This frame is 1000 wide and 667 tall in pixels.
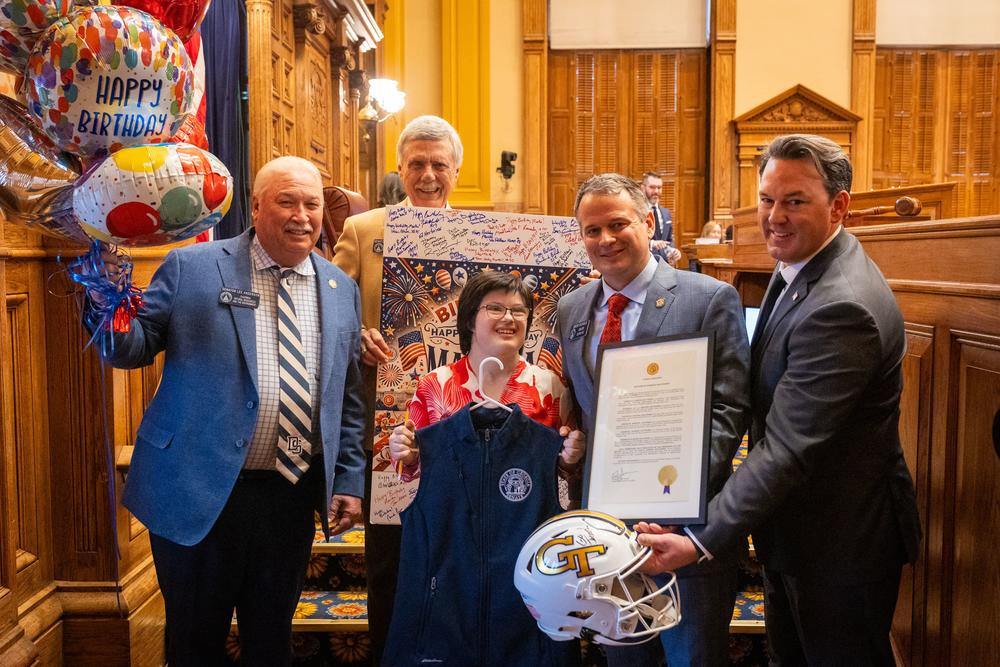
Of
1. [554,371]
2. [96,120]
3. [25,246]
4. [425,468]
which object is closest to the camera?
[96,120]

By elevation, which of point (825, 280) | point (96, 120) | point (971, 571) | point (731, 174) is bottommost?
point (971, 571)

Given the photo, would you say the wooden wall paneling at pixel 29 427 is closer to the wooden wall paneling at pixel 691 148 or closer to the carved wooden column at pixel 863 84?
the wooden wall paneling at pixel 691 148

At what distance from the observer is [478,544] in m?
1.96

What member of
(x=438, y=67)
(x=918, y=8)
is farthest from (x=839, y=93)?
(x=438, y=67)

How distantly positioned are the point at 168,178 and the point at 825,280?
4.33 ft

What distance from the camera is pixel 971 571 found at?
210 centimetres

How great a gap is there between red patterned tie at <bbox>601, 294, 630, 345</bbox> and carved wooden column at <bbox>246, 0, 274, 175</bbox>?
13.3 ft

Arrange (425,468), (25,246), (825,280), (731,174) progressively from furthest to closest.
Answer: (731,174) < (25,246) < (425,468) < (825,280)

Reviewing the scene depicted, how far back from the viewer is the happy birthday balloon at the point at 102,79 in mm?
1626

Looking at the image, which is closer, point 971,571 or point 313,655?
point 971,571

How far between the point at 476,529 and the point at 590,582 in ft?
1.41

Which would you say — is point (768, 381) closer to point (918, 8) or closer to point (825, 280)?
point (825, 280)

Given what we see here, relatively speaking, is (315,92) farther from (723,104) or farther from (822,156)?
(822,156)
